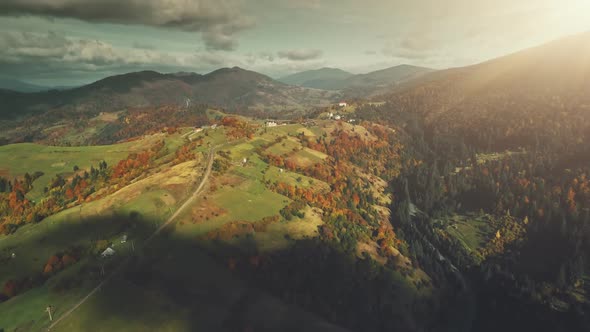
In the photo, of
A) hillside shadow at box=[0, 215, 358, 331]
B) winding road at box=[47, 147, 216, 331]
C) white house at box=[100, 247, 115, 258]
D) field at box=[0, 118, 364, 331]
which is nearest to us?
winding road at box=[47, 147, 216, 331]

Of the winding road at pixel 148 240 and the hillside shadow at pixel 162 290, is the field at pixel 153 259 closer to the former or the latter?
the hillside shadow at pixel 162 290

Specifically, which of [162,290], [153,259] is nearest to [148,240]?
[153,259]

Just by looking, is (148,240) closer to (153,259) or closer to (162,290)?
(153,259)

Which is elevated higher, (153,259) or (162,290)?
(153,259)

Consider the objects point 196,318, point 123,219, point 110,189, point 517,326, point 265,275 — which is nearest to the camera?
point 196,318

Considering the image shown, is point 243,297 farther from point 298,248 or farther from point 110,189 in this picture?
point 110,189

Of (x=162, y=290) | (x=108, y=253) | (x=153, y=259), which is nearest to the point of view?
(x=162, y=290)

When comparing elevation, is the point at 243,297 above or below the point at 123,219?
below

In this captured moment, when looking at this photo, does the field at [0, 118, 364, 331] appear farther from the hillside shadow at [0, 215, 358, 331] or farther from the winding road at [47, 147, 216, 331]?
the winding road at [47, 147, 216, 331]

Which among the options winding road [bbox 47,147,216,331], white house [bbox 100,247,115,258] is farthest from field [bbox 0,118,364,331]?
winding road [bbox 47,147,216,331]

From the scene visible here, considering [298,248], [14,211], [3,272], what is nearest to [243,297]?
[298,248]

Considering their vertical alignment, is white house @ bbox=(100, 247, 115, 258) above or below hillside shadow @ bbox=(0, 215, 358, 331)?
above
